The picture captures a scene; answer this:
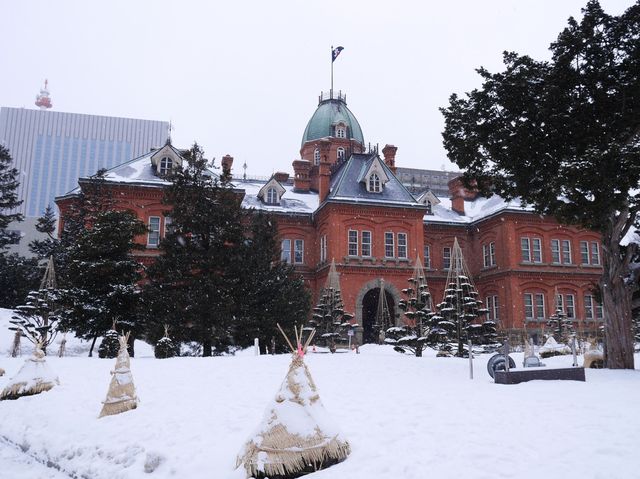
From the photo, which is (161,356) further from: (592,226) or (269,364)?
(592,226)

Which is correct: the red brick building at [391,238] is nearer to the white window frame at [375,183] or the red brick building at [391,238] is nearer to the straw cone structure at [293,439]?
the white window frame at [375,183]

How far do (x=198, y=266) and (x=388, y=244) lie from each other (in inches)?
677

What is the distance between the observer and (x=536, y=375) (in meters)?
12.2

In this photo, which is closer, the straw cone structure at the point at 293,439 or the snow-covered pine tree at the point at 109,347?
the straw cone structure at the point at 293,439

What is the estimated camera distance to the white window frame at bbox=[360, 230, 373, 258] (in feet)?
113

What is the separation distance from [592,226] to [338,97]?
130 feet

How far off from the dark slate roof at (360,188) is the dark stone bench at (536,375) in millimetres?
22541

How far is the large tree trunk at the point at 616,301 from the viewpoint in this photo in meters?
15.5

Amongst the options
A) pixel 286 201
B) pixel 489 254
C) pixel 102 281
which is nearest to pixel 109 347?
pixel 102 281

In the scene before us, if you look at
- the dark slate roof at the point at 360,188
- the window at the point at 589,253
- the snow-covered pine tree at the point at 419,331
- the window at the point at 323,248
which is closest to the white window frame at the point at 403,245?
the dark slate roof at the point at 360,188

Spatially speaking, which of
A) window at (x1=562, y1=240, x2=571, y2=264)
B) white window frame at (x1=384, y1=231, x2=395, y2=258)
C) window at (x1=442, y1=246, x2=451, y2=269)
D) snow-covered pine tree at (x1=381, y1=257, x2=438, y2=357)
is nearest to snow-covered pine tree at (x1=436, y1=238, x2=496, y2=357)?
snow-covered pine tree at (x1=381, y1=257, x2=438, y2=357)

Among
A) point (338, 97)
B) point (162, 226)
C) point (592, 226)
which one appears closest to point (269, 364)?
point (592, 226)

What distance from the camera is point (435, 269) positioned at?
39875 mm

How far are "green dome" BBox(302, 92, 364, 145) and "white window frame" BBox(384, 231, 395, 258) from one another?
17.2 meters
